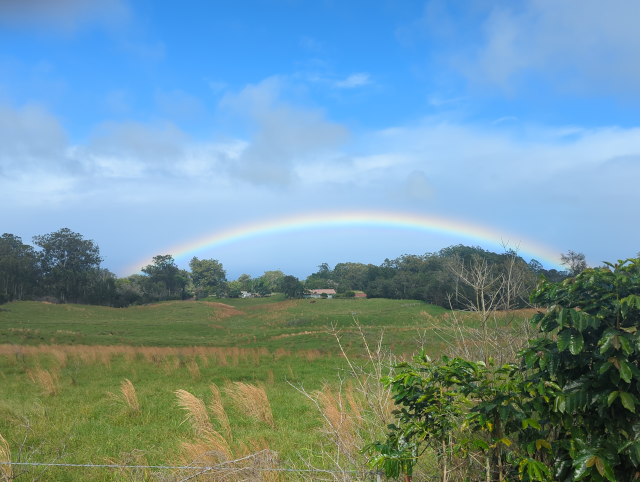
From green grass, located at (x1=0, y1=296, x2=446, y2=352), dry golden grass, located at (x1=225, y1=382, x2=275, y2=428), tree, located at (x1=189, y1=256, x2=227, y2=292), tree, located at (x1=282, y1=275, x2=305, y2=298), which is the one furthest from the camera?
tree, located at (x1=189, y1=256, x2=227, y2=292)

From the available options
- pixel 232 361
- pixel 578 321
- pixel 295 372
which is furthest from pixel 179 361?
pixel 578 321

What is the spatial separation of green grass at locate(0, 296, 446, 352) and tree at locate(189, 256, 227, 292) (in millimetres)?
37445

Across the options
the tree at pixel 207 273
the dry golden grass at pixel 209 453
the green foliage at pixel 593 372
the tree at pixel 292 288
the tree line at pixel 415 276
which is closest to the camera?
the green foliage at pixel 593 372

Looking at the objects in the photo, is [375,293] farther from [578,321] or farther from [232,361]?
[578,321]

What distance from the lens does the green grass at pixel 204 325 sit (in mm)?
24609

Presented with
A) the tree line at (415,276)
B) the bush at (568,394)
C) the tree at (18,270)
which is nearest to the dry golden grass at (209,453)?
the bush at (568,394)

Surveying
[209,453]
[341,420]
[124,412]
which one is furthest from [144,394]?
[341,420]

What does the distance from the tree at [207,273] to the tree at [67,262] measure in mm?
26866

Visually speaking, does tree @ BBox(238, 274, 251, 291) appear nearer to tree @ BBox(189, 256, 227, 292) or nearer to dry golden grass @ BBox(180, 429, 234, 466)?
tree @ BBox(189, 256, 227, 292)

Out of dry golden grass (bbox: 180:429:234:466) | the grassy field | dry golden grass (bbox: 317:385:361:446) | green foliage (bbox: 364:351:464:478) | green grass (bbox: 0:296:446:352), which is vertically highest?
green foliage (bbox: 364:351:464:478)

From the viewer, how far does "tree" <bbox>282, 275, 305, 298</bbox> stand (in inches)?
2798

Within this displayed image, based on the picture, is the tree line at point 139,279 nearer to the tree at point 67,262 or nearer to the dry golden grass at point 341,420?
the tree at point 67,262

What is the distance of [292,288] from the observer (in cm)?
7125

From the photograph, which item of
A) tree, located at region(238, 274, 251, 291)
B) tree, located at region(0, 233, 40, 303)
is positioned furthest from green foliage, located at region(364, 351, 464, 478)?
tree, located at region(238, 274, 251, 291)
